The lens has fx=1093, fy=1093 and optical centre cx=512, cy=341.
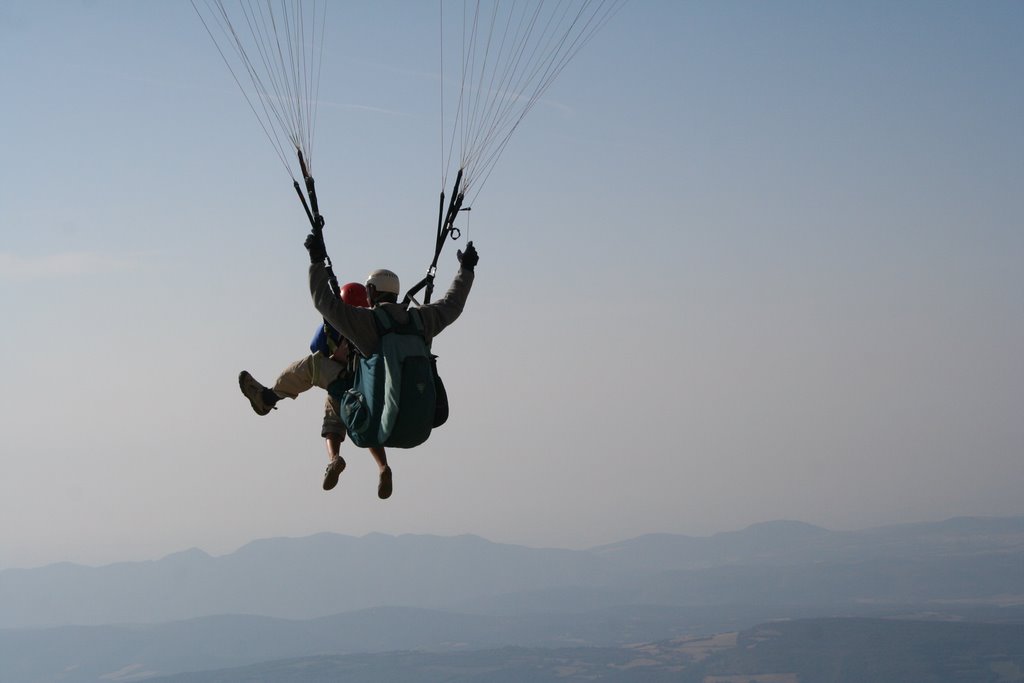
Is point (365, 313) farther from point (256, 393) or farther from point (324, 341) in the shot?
point (256, 393)

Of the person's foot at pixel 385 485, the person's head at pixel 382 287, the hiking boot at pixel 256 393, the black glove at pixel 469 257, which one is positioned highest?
the black glove at pixel 469 257

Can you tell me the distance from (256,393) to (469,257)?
124 inches

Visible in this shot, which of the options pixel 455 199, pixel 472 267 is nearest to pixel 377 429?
pixel 472 267

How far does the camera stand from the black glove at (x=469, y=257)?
13.7m

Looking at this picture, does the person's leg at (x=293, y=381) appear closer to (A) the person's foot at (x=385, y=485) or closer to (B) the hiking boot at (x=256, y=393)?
(B) the hiking boot at (x=256, y=393)

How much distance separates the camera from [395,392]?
1180 centimetres

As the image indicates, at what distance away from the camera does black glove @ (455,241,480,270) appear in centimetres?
1368

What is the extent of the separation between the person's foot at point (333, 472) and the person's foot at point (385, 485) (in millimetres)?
516

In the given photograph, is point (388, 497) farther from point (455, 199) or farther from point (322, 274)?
point (455, 199)

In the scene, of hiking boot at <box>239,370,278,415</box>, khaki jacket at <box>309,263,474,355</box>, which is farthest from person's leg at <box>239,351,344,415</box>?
khaki jacket at <box>309,263,474,355</box>

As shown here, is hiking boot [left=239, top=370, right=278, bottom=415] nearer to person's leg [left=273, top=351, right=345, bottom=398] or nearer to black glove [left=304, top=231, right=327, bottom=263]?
person's leg [left=273, top=351, right=345, bottom=398]

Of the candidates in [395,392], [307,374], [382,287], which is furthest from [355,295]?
[395,392]

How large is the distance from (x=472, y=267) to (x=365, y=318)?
2026 mm

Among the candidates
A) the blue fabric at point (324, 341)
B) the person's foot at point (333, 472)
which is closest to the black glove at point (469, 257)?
the blue fabric at point (324, 341)
